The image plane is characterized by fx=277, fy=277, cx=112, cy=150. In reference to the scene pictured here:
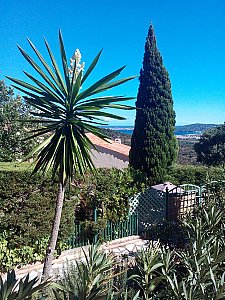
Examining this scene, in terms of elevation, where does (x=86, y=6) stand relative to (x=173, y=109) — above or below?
above

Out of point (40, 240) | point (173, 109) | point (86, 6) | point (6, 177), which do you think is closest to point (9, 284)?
point (6, 177)

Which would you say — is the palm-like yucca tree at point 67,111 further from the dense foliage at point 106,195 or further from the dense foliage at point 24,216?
the dense foliage at point 106,195

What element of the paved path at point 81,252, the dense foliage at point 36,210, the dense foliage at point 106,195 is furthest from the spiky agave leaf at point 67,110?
the dense foliage at point 106,195

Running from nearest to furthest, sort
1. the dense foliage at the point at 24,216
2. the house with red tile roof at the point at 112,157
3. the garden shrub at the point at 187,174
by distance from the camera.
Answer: the dense foliage at the point at 24,216 → the garden shrub at the point at 187,174 → the house with red tile roof at the point at 112,157

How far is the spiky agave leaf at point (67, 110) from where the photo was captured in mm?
4805

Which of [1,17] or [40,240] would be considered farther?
[1,17]

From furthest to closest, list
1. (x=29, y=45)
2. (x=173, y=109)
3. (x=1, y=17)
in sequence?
(x=173, y=109) < (x=1, y=17) < (x=29, y=45)

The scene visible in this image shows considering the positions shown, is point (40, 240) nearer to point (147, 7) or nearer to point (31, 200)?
point (31, 200)

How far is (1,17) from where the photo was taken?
7.79 m

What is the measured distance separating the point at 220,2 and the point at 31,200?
8826 mm

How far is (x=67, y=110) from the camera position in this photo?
493cm

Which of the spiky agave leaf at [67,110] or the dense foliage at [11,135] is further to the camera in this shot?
the dense foliage at [11,135]

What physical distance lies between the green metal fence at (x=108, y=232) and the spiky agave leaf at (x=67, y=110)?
115 inches

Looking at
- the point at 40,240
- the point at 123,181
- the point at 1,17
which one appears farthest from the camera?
the point at 123,181
